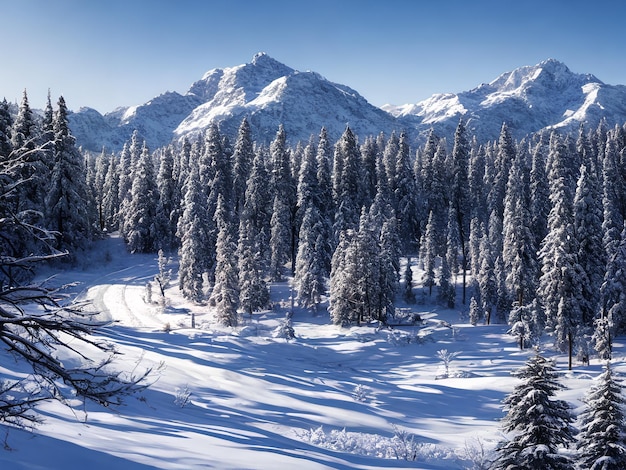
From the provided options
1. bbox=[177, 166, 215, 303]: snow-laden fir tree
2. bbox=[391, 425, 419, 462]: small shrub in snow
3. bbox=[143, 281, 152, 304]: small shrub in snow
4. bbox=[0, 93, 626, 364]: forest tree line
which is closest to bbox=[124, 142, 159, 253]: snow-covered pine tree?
bbox=[0, 93, 626, 364]: forest tree line

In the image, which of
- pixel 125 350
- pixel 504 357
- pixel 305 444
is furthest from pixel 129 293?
pixel 305 444

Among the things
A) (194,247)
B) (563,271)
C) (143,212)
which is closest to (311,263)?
(194,247)

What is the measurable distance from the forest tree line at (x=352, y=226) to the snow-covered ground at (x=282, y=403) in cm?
402

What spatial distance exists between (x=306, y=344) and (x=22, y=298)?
1262 inches

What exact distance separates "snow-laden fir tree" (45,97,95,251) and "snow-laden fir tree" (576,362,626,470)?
149 ft

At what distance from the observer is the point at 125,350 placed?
1888 centimetres

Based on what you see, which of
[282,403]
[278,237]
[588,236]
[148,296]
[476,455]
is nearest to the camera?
[476,455]

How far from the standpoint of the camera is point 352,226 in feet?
169

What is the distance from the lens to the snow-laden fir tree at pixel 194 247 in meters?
46.7

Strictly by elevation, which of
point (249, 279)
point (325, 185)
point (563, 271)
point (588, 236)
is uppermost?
point (325, 185)

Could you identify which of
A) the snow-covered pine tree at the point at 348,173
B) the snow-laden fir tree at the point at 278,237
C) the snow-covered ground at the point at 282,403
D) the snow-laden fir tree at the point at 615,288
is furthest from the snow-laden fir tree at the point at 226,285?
the snow-laden fir tree at the point at 615,288

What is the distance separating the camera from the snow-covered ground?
8.35 metres

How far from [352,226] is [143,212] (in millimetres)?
27460

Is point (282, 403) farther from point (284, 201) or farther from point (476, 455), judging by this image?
point (284, 201)
